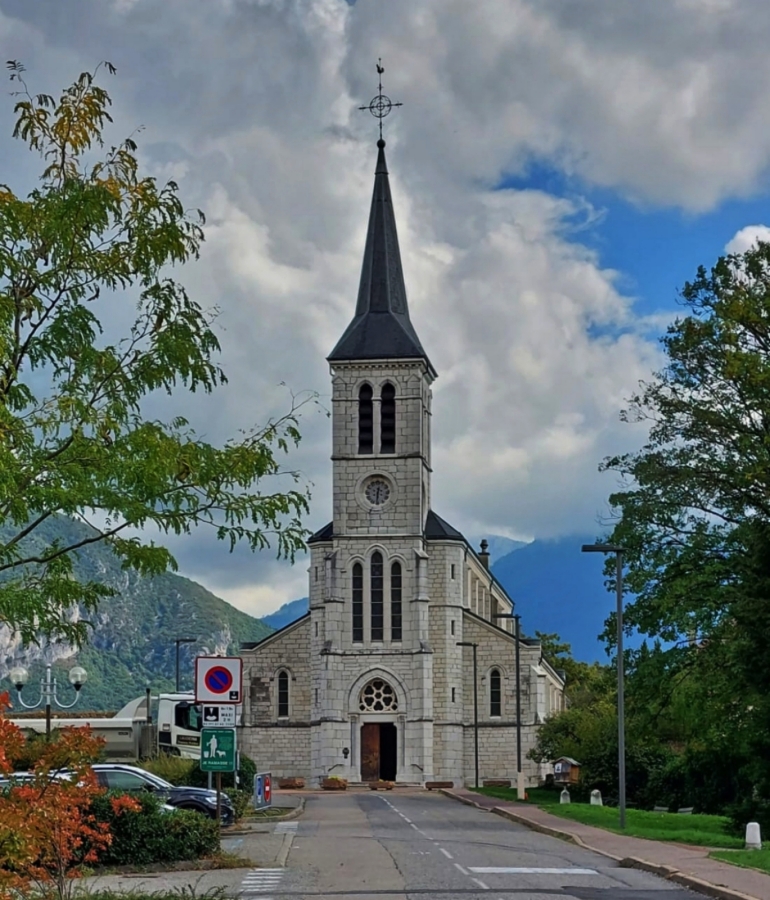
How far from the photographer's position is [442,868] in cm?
2127

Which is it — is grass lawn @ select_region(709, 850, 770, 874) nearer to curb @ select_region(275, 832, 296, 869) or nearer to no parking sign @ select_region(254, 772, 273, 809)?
curb @ select_region(275, 832, 296, 869)

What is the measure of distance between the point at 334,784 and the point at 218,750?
156 ft

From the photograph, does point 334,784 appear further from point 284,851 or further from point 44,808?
point 44,808

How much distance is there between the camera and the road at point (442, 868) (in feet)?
58.0

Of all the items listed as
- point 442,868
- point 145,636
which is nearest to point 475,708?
point 442,868

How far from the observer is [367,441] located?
75.1 m

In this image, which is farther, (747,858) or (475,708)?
(475,708)

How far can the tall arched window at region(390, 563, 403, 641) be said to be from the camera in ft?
238

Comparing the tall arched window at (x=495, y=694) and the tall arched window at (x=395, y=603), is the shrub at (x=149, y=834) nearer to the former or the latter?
the tall arched window at (x=395, y=603)

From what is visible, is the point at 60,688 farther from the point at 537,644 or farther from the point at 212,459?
the point at 212,459

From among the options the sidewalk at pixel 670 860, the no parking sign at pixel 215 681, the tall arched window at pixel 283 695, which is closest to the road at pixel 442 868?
the sidewalk at pixel 670 860

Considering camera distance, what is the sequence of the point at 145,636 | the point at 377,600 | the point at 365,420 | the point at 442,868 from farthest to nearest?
the point at 145,636, the point at 365,420, the point at 377,600, the point at 442,868

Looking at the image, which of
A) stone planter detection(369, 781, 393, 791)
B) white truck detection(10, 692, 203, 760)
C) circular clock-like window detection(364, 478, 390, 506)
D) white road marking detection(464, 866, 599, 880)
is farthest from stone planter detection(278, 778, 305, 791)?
white road marking detection(464, 866, 599, 880)

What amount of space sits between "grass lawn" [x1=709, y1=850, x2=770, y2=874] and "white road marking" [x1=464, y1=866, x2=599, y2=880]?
2.10m
